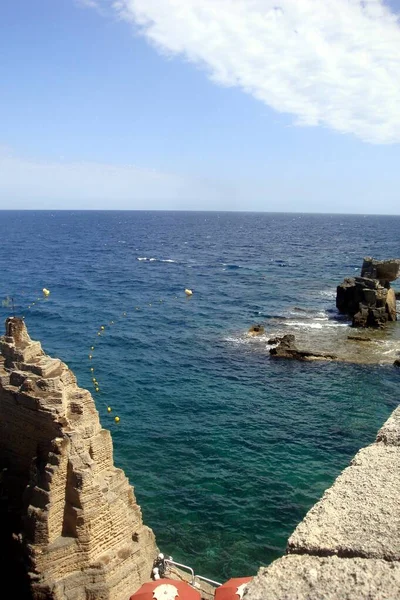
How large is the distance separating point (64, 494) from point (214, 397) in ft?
79.3

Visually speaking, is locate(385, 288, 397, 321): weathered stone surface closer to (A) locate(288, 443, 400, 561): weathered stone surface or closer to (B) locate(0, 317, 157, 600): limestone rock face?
(B) locate(0, 317, 157, 600): limestone rock face

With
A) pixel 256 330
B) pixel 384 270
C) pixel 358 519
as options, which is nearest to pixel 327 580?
pixel 358 519

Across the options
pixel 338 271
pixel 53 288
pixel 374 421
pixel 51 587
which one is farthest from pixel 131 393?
pixel 338 271

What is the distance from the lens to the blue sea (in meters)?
25.1

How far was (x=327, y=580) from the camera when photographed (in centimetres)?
331

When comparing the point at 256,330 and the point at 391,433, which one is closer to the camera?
the point at 391,433

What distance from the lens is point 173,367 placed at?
148 ft

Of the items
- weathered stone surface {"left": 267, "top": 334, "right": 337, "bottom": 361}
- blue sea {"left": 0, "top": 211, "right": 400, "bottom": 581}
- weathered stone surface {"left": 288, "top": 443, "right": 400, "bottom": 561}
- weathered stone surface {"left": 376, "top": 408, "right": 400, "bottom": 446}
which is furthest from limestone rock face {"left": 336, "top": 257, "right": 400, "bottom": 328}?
weathered stone surface {"left": 288, "top": 443, "right": 400, "bottom": 561}

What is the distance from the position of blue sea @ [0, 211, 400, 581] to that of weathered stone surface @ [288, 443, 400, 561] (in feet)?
63.6

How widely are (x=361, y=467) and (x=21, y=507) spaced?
16012 mm

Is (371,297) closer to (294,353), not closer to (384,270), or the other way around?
(384,270)

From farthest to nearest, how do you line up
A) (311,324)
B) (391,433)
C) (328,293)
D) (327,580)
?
(328,293)
(311,324)
(391,433)
(327,580)

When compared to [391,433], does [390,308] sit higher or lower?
lower

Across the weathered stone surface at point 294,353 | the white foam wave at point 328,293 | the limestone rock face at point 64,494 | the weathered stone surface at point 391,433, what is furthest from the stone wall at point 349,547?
the white foam wave at point 328,293
